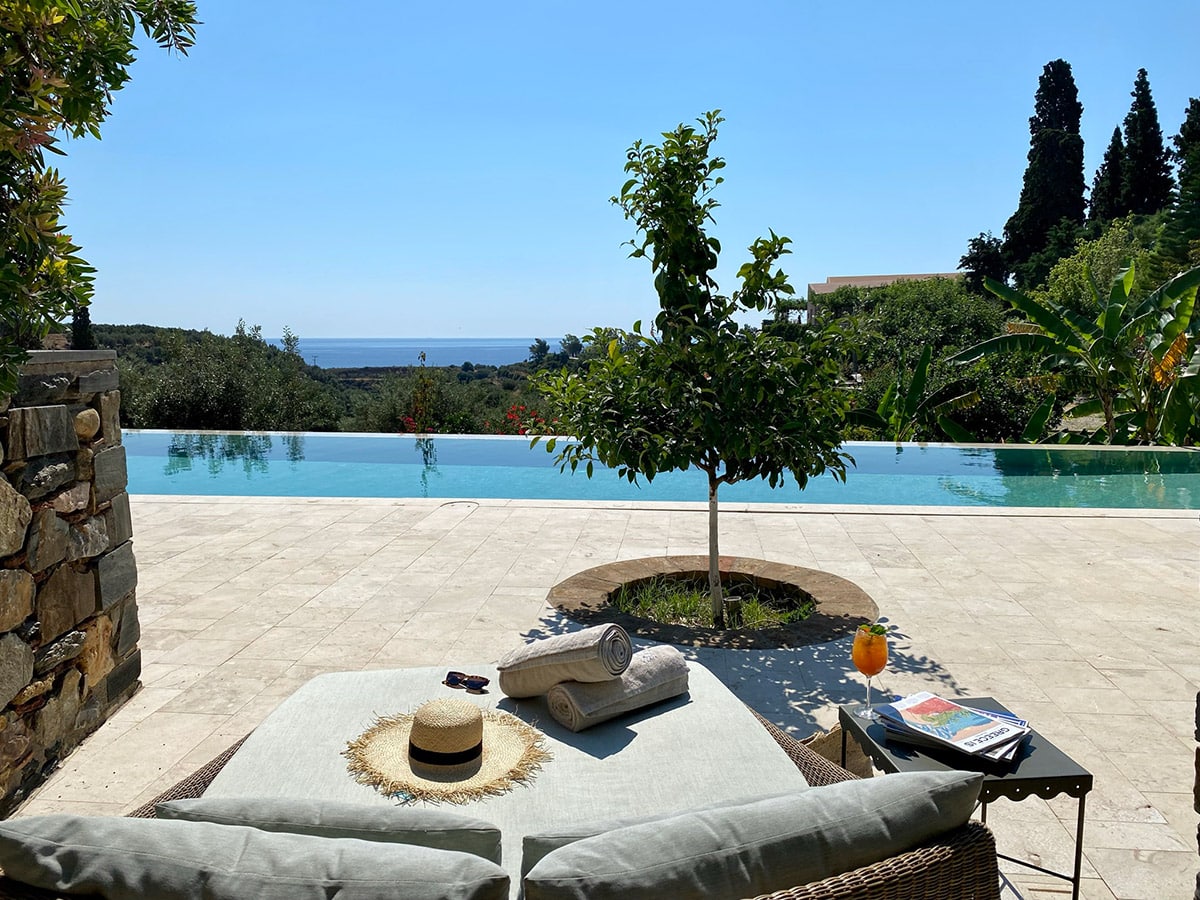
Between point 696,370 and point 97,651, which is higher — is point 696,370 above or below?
above

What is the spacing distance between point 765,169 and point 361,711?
16.5 metres

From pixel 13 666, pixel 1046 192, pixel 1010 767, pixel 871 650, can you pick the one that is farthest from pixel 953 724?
pixel 1046 192

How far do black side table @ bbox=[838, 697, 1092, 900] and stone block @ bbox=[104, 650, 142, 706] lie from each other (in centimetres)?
334

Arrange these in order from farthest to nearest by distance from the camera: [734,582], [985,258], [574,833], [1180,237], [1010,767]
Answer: [985,258] → [1180,237] → [734,582] → [1010,767] → [574,833]

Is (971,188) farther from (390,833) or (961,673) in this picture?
(390,833)

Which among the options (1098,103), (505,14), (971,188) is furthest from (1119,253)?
(505,14)

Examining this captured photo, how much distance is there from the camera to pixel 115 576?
3.91 metres

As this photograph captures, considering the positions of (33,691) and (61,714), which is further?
(61,714)

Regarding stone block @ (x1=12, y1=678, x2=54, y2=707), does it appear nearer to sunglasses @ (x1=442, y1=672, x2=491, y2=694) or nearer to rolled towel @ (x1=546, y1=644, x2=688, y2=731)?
sunglasses @ (x1=442, y1=672, x2=491, y2=694)

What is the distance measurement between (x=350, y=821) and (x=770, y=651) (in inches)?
131

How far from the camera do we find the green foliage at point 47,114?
2084mm

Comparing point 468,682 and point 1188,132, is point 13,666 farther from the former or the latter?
point 1188,132

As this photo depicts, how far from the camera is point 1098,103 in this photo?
135 ft

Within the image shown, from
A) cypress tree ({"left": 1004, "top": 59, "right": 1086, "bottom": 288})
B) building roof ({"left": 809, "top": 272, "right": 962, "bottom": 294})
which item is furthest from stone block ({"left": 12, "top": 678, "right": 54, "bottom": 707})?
building roof ({"left": 809, "top": 272, "right": 962, "bottom": 294})
